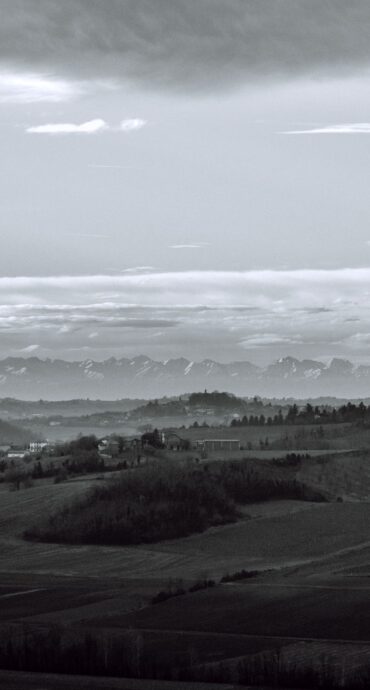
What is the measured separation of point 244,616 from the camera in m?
22.8

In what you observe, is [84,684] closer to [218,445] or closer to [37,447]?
[218,445]

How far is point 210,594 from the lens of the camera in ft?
84.9

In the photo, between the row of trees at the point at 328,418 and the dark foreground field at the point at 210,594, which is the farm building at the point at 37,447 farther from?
the dark foreground field at the point at 210,594

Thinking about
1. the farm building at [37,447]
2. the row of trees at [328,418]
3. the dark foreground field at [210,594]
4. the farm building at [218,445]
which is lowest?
the dark foreground field at [210,594]

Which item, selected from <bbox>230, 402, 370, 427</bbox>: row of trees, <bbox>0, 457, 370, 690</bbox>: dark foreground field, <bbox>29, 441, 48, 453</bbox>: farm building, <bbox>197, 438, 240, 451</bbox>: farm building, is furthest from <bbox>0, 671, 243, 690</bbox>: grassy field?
<bbox>230, 402, 370, 427</bbox>: row of trees

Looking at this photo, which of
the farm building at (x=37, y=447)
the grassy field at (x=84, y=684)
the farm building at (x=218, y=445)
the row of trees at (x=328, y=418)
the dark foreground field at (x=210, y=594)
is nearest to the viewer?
the grassy field at (x=84, y=684)

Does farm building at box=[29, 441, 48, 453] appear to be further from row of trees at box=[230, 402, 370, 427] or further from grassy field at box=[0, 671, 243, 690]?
grassy field at box=[0, 671, 243, 690]

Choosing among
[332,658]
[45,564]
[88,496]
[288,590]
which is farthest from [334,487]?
[332,658]

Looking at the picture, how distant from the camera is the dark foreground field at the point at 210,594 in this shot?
18281 mm

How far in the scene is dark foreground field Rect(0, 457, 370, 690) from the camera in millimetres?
18281

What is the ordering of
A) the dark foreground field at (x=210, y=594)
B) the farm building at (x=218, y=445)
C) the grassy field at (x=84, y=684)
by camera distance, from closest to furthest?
the grassy field at (x=84, y=684), the dark foreground field at (x=210, y=594), the farm building at (x=218, y=445)

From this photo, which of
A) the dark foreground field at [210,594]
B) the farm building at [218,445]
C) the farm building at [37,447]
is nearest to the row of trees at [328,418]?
the farm building at [218,445]

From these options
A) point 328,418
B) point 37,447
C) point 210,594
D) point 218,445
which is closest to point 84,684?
point 210,594

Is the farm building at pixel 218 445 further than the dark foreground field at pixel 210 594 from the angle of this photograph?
Yes
